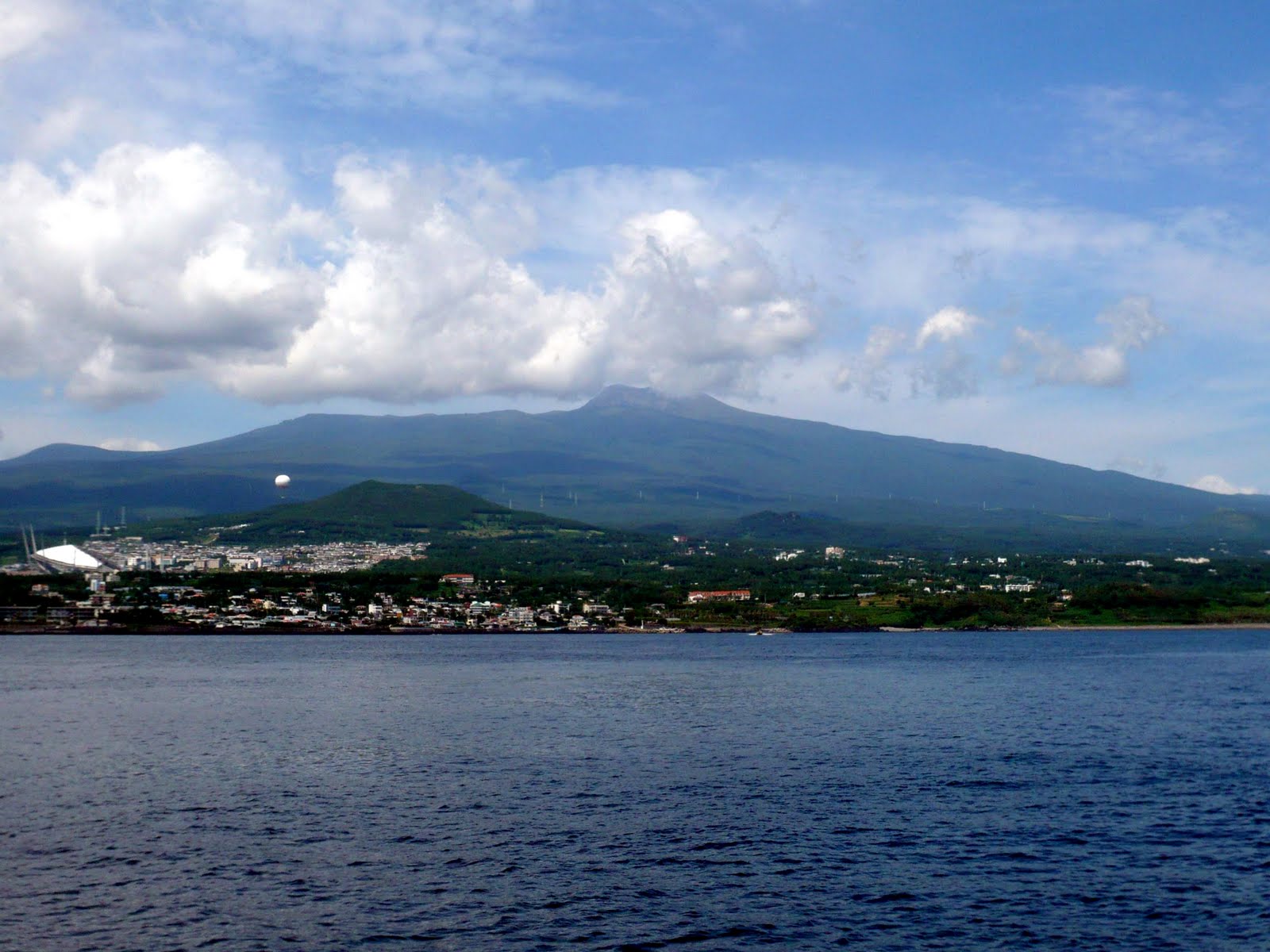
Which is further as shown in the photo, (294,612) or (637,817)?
(294,612)

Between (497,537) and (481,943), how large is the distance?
16185cm

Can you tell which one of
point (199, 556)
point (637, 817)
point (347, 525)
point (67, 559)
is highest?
point (347, 525)

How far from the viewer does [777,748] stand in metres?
35.8

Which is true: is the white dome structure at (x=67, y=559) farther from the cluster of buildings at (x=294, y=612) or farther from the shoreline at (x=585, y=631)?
the shoreline at (x=585, y=631)

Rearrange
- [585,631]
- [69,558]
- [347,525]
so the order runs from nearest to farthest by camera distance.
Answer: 1. [585,631]
2. [69,558]
3. [347,525]

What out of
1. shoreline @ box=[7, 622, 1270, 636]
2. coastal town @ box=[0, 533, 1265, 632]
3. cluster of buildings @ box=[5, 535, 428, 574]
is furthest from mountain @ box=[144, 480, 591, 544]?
shoreline @ box=[7, 622, 1270, 636]

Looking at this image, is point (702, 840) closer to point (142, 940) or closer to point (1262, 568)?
point (142, 940)

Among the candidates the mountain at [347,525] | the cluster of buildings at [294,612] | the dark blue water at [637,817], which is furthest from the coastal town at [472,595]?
the dark blue water at [637,817]

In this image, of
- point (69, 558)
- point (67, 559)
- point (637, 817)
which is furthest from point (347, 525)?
point (637, 817)

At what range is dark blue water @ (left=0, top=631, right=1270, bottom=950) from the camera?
1892cm

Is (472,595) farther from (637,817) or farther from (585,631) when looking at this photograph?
(637,817)

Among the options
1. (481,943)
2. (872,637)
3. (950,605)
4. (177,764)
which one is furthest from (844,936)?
(950,605)

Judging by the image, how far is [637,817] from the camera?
26234mm

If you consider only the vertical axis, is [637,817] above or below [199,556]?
below
